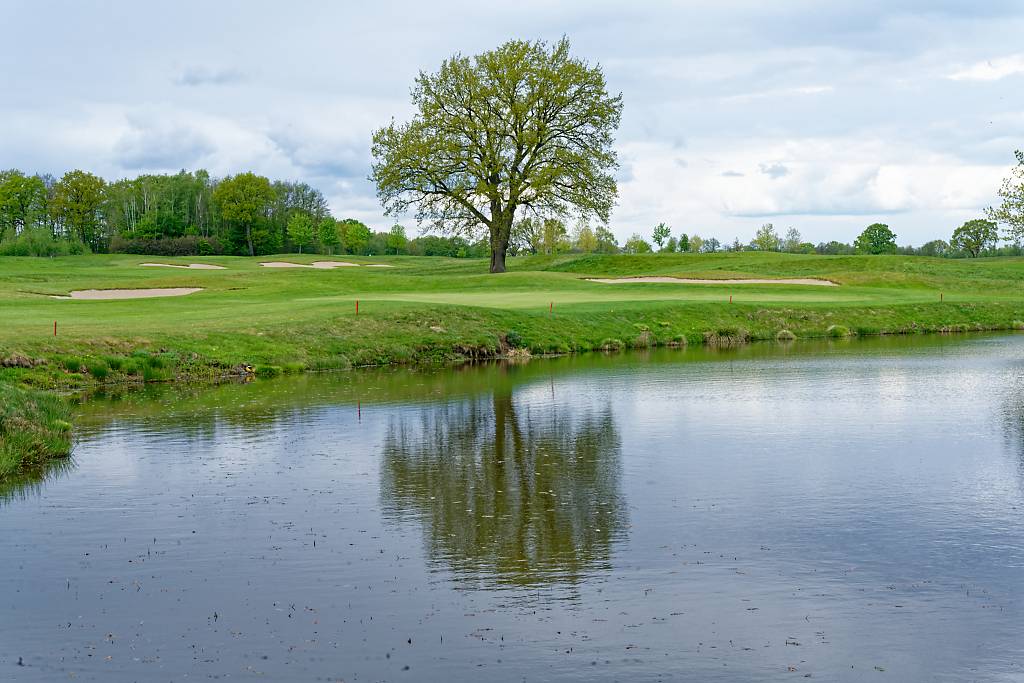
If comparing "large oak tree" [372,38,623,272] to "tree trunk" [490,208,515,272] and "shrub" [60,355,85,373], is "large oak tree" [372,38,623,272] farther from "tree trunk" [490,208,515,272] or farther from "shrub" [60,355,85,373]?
"shrub" [60,355,85,373]

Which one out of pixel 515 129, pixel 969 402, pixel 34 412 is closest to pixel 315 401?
pixel 34 412

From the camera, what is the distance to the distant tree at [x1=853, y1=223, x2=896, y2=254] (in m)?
139

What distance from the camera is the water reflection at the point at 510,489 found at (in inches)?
418

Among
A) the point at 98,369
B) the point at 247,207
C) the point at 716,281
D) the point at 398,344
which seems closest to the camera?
the point at 98,369

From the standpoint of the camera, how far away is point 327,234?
129 meters

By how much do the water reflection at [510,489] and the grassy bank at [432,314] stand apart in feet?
24.8

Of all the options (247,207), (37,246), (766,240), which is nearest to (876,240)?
(766,240)

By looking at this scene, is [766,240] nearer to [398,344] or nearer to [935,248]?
[935,248]

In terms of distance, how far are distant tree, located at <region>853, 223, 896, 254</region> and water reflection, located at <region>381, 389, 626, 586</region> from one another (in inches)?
5053

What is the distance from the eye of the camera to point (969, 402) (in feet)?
70.8

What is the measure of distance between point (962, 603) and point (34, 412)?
15.4 meters

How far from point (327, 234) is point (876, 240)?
75.9 m

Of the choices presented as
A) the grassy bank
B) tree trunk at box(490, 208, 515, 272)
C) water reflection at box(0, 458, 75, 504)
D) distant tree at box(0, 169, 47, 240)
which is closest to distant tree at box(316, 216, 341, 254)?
distant tree at box(0, 169, 47, 240)

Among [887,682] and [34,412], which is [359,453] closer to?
[34,412]
